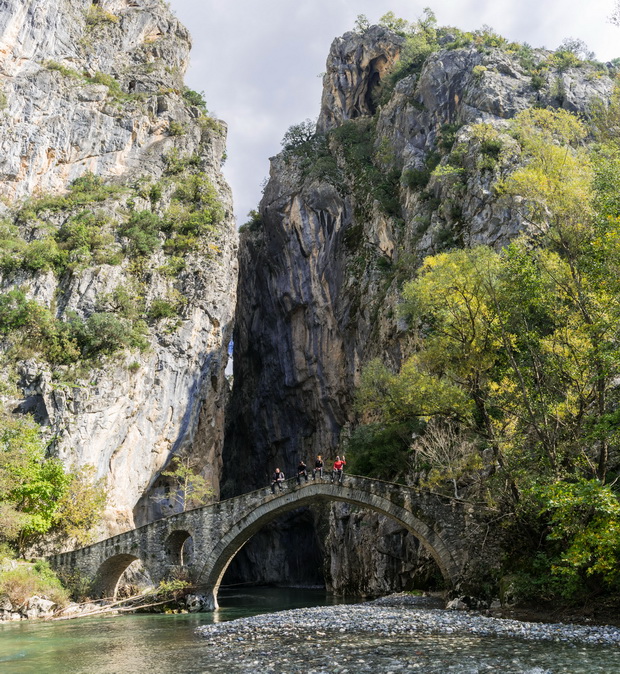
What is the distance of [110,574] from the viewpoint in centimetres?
2734

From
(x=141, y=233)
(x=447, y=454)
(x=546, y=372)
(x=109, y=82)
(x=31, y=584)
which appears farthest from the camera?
(x=109, y=82)

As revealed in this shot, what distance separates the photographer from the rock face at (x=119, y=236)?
1310 inches

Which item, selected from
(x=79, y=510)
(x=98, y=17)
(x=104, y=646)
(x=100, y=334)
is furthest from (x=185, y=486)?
(x=98, y=17)

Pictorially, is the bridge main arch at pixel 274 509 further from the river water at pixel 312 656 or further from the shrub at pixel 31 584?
the river water at pixel 312 656

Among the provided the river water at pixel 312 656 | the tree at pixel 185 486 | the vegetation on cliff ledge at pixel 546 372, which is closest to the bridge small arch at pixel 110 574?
the tree at pixel 185 486

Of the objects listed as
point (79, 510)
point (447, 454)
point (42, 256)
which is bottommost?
point (79, 510)

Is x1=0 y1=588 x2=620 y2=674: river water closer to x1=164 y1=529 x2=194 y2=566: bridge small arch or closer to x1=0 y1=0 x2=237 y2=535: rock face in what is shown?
x1=164 y1=529 x2=194 y2=566: bridge small arch

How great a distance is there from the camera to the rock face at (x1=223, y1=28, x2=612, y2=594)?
36.0 m

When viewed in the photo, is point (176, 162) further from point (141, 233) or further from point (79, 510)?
point (79, 510)

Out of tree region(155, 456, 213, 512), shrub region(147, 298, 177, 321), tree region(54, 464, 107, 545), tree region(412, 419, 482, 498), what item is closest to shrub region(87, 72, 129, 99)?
shrub region(147, 298, 177, 321)

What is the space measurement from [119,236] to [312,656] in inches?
1390

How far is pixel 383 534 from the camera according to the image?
30.0 m

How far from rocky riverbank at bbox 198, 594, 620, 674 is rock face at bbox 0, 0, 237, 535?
19.1 metres

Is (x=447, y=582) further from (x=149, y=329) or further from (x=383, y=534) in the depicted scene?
(x=149, y=329)
